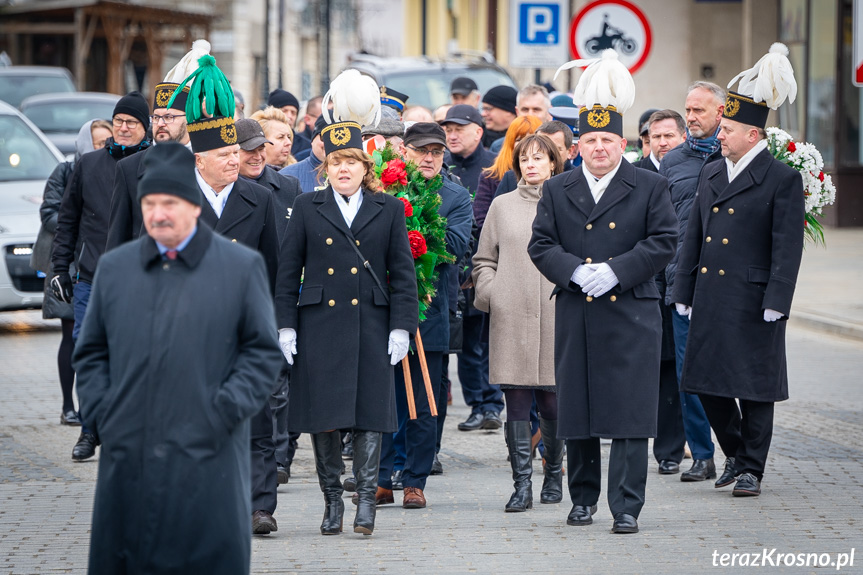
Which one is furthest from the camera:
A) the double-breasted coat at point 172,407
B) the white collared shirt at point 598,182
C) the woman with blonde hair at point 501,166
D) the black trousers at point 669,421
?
the woman with blonde hair at point 501,166

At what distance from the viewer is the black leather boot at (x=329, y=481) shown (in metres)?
6.95

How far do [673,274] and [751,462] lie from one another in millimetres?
1264

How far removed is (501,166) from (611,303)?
2193 mm

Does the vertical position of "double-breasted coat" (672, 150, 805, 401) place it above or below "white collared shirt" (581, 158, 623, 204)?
below

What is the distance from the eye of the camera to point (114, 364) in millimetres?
4672

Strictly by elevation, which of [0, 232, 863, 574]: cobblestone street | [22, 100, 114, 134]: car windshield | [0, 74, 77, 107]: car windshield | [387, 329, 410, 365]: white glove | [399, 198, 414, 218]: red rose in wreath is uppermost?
[0, 74, 77, 107]: car windshield

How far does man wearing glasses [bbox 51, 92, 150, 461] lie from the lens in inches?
347

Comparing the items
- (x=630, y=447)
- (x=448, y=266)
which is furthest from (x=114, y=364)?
(x=448, y=266)

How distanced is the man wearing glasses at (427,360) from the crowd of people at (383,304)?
0.6 inches

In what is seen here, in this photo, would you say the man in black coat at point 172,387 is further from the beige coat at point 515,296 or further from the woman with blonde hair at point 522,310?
the beige coat at point 515,296

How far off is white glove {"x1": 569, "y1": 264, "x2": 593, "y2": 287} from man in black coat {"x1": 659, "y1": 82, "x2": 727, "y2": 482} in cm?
149

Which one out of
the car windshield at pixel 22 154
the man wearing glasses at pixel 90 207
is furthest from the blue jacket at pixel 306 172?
the car windshield at pixel 22 154

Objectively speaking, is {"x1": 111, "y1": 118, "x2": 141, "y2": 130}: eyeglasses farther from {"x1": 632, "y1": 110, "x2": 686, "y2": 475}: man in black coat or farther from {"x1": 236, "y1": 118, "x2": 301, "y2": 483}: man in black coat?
{"x1": 632, "y1": 110, "x2": 686, "y2": 475}: man in black coat

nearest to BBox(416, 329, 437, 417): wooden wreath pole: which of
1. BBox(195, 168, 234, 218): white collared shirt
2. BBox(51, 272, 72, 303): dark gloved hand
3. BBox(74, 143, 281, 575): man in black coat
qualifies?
BBox(195, 168, 234, 218): white collared shirt
